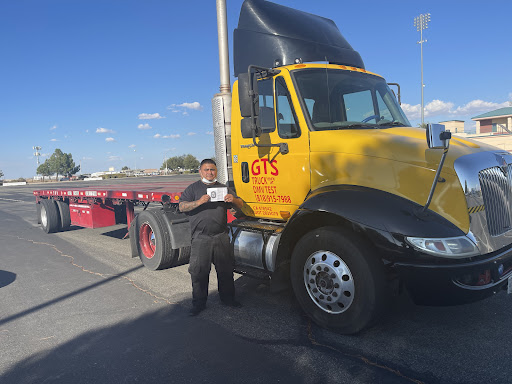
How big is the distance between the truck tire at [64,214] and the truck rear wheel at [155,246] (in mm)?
5171

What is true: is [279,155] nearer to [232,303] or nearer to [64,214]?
[232,303]

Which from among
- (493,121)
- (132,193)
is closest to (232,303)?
(132,193)

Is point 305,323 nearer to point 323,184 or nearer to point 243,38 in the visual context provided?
point 323,184

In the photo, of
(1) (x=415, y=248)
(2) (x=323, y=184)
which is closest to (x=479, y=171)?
(1) (x=415, y=248)

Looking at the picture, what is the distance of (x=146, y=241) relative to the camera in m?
6.19

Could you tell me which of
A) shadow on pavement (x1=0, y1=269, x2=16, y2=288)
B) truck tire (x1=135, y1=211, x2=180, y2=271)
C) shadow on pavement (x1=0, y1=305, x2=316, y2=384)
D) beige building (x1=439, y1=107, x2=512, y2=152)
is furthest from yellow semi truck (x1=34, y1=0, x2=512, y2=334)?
beige building (x1=439, y1=107, x2=512, y2=152)

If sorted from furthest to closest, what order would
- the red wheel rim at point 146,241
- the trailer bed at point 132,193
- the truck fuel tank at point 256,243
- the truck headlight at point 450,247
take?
the trailer bed at point 132,193
the red wheel rim at point 146,241
the truck fuel tank at point 256,243
the truck headlight at point 450,247

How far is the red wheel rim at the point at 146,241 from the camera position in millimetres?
6110

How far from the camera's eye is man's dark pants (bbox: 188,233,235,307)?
427 cm

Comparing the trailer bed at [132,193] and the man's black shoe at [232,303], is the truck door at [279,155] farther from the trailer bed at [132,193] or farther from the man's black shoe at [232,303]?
the trailer bed at [132,193]

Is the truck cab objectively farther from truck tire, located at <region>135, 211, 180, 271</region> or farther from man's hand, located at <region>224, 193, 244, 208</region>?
truck tire, located at <region>135, 211, 180, 271</region>

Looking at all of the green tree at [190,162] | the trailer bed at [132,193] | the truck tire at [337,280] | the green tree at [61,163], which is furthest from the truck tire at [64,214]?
the green tree at [61,163]

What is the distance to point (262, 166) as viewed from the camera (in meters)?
4.37

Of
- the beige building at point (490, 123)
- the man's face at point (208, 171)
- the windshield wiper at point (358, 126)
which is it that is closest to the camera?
the windshield wiper at point (358, 126)
